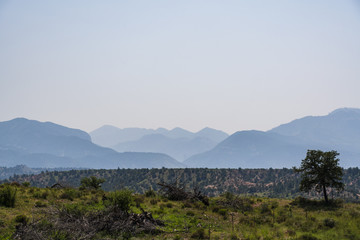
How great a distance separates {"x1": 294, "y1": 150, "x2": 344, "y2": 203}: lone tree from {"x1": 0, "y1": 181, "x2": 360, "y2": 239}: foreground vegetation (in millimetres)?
4827

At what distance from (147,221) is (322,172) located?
1003 inches

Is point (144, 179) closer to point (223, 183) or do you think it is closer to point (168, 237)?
point (223, 183)

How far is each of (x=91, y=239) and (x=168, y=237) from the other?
5.55m

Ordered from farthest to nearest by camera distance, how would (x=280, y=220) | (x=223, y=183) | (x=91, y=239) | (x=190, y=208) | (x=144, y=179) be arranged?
(x=144, y=179)
(x=223, y=183)
(x=190, y=208)
(x=280, y=220)
(x=91, y=239)

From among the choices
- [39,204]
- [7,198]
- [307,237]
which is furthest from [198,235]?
[7,198]

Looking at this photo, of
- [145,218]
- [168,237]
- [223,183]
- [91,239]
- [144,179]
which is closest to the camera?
[91,239]

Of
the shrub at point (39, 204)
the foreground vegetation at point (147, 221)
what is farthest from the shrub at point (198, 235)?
the shrub at point (39, 204)

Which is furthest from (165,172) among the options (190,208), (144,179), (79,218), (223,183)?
(79,218)

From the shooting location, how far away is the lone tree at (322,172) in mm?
34281

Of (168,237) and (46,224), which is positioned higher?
(46,224)

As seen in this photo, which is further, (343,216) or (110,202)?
(343,216)

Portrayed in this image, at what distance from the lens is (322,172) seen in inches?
1364

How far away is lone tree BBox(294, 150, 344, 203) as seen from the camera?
34.3m

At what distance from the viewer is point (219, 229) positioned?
72.2 ft
